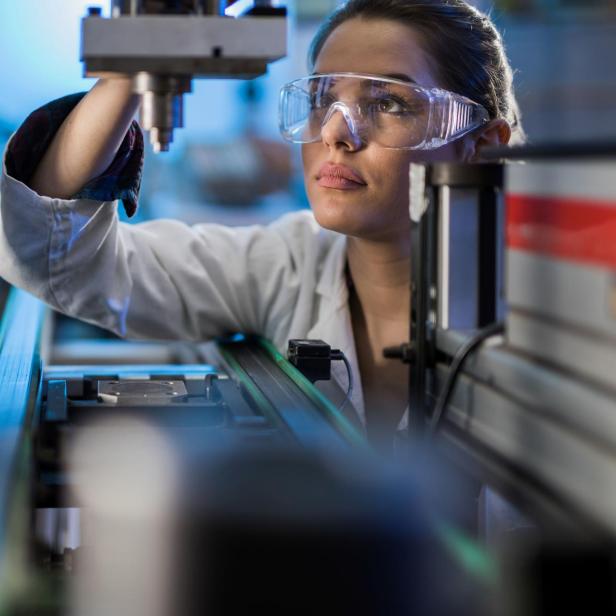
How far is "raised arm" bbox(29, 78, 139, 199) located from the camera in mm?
1069

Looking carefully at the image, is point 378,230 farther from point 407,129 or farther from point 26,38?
point 26,38

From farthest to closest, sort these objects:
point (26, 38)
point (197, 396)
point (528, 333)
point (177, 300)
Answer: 1. point (26, 38)
2. point (177, 300)
3. point (197, 396)
4. point (528, 333)

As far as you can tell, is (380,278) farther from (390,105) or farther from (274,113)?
(274,113)

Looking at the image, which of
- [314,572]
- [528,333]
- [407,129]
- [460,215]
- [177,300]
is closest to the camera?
[314,572]

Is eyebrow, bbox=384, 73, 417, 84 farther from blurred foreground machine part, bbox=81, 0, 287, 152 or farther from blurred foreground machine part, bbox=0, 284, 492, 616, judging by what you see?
blurred foreground machine part, bbox=0, 284, 492, 616

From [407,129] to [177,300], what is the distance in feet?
1.66

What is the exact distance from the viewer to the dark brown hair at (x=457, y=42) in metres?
1.35

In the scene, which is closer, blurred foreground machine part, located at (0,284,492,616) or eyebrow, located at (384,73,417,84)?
blurred foreground machine part, located at (0,284,492,616)

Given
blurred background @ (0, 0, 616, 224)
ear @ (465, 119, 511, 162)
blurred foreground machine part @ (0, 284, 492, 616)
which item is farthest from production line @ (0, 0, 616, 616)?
blurred background @ (0, 0, 616, 224)

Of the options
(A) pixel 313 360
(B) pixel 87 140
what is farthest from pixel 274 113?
(A) pixel 313 360

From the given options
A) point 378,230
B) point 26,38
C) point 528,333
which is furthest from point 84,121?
point 26,38

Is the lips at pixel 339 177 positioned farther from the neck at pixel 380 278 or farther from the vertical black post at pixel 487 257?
the vertical black post at pixel 487 257

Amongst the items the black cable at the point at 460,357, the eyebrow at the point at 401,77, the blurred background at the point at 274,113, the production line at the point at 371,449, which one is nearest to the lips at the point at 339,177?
the eyebrow at the point at 401,77

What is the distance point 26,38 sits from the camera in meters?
2.86
